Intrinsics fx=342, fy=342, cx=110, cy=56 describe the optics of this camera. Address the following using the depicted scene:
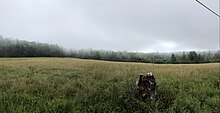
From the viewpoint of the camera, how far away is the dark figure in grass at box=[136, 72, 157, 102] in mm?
13898

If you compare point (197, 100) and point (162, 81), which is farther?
point (162, 81)

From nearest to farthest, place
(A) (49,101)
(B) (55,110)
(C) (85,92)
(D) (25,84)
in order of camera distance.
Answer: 1. (B) (55,110)
2. (A) (49,101)
3. (C) (85,92)
4. (D) (25,84)

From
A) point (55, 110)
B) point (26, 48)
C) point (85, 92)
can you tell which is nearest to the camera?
point (55, 110)

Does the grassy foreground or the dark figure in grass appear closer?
the grassy foreground

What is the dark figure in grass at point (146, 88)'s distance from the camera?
13.9 metres

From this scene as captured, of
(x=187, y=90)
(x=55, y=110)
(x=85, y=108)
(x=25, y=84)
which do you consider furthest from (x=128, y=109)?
(x=25, y=84)

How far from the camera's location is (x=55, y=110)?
1308cm

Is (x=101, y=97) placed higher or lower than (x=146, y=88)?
lower

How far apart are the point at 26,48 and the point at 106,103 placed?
416 ft

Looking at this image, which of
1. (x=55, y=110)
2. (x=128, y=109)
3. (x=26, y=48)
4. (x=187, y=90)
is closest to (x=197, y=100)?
(x=187, y=90)

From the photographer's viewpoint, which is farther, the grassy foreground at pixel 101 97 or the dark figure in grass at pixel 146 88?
the dark figure in grass at pixel 146 88

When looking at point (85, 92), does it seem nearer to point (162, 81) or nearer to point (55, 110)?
point (55, 110)

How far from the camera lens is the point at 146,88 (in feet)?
Answer: 46.2

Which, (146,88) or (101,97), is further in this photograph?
(101,97)
